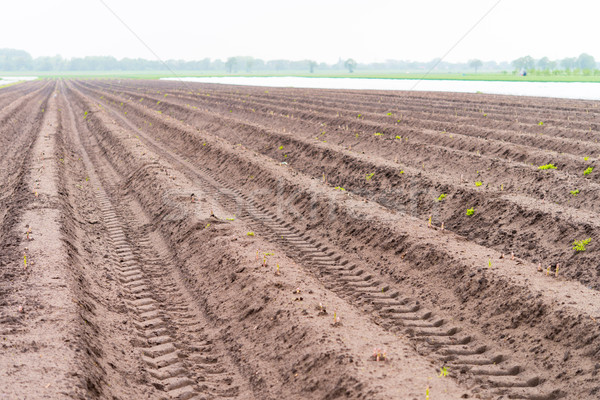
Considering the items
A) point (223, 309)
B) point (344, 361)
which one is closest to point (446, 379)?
point (344, 361)

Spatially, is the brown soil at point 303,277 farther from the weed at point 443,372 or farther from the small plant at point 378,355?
the small plant at point 378,355

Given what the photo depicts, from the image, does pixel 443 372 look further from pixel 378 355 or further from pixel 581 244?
pixel 581 244

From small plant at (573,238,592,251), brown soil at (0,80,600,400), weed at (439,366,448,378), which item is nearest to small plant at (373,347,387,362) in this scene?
brown soil at (0,80,600,400)

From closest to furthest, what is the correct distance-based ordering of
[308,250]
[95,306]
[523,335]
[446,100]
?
[523,335] < [95,306] < [308,250] < [446,100]

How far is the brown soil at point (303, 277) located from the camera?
5.93 m

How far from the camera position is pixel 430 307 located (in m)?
7.95

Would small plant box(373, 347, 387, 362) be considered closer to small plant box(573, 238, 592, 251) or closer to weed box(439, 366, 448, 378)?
weed box(439, 366, 448, 378)

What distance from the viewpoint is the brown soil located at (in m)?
5.93

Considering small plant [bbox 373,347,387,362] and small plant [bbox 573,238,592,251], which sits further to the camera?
small plant [bbox 573,238,592,251]

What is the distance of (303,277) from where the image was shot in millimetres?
8453

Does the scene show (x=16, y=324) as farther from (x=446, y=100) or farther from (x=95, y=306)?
(x=446, y=100)

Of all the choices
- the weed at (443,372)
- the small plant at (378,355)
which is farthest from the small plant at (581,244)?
the small plant at (378,355)

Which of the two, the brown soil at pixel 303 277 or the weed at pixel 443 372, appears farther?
the brown soil at pixel 303 277

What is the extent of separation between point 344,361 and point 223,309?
8.69 ft
